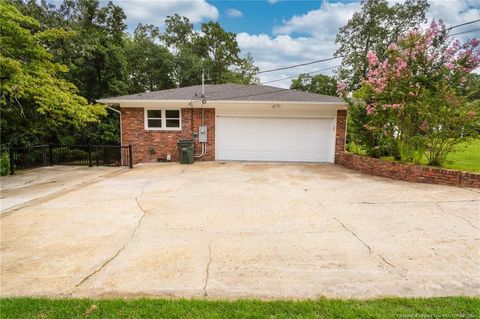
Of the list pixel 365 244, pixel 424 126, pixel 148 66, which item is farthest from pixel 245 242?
pixel 148 66

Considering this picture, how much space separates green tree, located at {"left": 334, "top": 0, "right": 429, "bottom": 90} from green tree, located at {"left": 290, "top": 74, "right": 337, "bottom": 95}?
7.34 metres

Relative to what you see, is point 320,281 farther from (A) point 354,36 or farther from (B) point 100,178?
(A) point 354,36

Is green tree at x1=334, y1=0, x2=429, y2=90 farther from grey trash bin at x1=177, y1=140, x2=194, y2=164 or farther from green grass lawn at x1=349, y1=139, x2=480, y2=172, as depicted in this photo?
grey trash bin at x1=177, y1=140, x2=194, y2=164

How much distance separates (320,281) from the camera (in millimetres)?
2924

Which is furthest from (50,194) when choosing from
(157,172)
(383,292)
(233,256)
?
(383,292)

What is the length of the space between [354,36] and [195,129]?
21.4m

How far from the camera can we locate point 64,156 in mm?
12250

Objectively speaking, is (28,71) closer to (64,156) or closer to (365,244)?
(64,156)

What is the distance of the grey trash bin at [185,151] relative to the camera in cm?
1155

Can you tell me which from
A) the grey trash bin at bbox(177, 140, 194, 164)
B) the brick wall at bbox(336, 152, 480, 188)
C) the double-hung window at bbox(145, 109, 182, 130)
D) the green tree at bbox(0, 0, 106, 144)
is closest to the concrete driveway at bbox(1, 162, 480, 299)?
the brick wall at bbox(336, 152, 480, 188)

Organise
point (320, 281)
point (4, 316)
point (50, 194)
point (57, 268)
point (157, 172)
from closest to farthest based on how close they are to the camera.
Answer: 1. point (4, 316)
2. point (320, 281)
3. point (57, 268)
4. point (50, 194)
5. point (157, 172)

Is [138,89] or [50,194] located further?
[138,89]

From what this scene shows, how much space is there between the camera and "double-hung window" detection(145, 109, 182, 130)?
12273 mm

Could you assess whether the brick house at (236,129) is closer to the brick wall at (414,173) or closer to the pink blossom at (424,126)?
the brick wall at (414,173)
